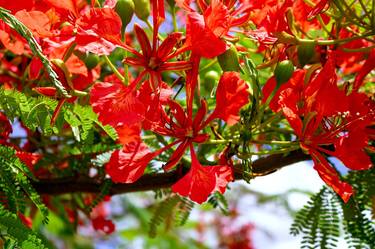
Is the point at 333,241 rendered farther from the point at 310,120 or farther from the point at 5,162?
the point at 5,162

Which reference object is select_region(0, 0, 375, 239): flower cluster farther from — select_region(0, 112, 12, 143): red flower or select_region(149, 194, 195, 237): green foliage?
select_region(149, 194, 195, 237): green foliage

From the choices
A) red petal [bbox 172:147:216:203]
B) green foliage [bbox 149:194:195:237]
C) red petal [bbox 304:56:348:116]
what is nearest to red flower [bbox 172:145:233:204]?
red petal [bbox 172:147:216:203]

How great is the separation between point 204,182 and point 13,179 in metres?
0.36

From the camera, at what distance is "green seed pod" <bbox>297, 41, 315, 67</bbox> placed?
4.74 feet

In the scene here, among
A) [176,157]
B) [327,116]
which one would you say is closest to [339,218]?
[327,116]

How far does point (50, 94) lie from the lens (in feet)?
4.42

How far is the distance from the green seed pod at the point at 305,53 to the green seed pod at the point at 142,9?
31cm

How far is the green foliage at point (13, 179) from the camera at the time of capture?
1.33m

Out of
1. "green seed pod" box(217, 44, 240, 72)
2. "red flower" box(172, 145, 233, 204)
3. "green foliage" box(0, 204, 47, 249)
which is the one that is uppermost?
"green seed pod" box(217, 44, 240, 72)

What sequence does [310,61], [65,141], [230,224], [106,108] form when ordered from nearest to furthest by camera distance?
[106,108], [310,61], [65,141], [230,224]

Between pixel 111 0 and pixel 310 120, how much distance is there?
1.44ft

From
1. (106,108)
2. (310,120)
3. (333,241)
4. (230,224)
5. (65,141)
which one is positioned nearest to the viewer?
(106,108)

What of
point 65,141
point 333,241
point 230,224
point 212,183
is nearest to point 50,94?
point 212,183

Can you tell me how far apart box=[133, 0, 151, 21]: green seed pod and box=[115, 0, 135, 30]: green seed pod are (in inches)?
1.7
